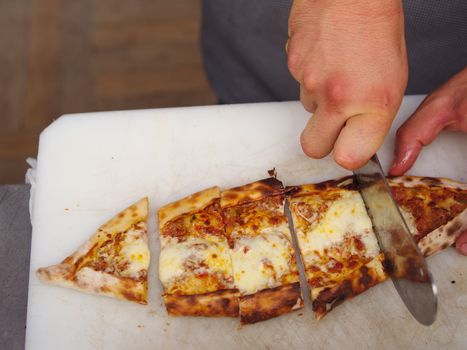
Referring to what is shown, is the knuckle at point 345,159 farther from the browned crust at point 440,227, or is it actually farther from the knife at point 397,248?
the browned crust at point 440,227

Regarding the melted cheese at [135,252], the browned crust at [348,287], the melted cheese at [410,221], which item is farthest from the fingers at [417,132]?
the melted cheese at [135,252]

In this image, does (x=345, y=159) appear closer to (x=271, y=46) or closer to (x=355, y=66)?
(x=355, y=66)

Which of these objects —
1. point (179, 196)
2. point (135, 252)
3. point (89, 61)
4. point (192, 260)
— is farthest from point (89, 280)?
point (89, 61)

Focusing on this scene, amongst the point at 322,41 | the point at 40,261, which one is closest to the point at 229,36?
the point at 322,41

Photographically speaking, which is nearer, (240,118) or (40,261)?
(40,261)

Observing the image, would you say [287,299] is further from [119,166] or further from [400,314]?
[119,166]

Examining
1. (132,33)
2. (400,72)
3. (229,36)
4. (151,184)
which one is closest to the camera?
(400,72)

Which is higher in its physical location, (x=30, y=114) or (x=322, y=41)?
(x=322, y=41)
